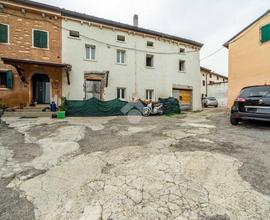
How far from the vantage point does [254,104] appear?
6430 millimetres

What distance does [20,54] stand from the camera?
1284 cm

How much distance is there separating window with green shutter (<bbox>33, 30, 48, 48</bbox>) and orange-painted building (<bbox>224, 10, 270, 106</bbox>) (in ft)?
47.6

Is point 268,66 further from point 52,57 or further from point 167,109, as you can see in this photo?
point 52,57

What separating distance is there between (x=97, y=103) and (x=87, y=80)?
3076 millimetres

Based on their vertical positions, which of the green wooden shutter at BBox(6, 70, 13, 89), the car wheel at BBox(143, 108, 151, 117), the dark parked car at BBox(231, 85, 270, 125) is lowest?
the car wheel at BBox(143, 108, 151, 117)

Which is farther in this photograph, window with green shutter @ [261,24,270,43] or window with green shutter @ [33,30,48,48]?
window with green shutter @ [33,30,48,48]

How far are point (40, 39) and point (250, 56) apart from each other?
15525mm

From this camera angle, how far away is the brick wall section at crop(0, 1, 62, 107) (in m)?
12.6

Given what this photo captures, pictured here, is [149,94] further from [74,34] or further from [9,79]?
[9,79]

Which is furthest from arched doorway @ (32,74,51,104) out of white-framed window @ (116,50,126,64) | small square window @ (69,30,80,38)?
white-framed window @ (116,50,126,64)

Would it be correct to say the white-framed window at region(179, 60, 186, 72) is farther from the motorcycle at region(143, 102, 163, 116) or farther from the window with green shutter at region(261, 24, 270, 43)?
the window with green shutter at region(261, 24, 270, 43)

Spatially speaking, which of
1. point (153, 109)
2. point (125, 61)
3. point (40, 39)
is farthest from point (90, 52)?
point (153, 109)

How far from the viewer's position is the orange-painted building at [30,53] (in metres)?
12.5

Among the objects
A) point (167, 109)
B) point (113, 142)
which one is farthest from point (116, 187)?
point (167, 109)
